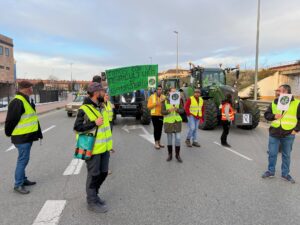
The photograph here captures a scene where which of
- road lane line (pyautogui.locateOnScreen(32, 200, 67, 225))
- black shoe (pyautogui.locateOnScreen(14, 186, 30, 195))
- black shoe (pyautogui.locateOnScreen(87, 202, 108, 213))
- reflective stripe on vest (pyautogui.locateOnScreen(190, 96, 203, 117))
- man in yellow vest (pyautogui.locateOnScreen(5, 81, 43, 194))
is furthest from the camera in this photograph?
reflective stripe on vest (pyautogui.locateOnScreen(190, 96, 203, 117))

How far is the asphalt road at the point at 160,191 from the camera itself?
11.5 ft

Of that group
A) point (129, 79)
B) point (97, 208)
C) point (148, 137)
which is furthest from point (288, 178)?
point (129, 79)

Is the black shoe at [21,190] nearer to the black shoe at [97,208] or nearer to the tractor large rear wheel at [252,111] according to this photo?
the black shoe at [97,208]

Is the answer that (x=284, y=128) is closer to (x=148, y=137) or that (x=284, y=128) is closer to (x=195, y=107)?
(x=195, y=107)

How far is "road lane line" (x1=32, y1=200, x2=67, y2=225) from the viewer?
11.1 ft

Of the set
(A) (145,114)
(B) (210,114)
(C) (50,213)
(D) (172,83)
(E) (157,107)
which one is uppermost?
(D) (172,83)

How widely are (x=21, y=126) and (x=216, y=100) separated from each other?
8.31 metres

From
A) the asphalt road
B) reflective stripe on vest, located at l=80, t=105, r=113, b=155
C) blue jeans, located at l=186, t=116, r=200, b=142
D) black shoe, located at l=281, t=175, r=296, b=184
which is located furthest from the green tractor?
reflective stripe on vest, located at l=80, t=105, r=113, b=155

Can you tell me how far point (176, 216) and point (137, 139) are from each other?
5.58 m

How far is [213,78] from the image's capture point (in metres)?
12.3

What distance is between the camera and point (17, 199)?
4.07 metres

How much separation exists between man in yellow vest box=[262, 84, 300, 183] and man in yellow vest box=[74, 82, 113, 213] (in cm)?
320

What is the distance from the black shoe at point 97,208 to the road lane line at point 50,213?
41 cm

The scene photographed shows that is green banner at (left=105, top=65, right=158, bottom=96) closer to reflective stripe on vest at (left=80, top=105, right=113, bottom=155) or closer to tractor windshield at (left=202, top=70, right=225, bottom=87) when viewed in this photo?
tractor windshield at (left=202, top=70, right=225, bottom=87)
